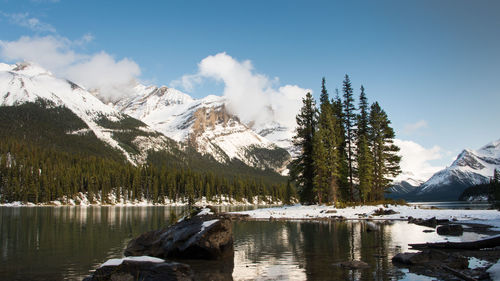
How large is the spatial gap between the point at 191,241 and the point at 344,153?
174 ft

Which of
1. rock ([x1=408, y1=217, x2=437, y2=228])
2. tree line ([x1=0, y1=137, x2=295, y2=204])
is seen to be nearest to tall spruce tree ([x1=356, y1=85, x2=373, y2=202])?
rock ([x1=408, y1=217, x2=437, y2=228])

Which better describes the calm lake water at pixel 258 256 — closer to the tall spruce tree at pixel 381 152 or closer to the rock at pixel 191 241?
the rock at pixel 191 241

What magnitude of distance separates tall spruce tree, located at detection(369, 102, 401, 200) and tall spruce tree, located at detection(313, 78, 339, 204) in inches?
301

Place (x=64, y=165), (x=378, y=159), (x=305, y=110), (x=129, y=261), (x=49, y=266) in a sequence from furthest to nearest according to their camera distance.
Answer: (x=64, y=165) → (x=305, y=110) → (x=378, y=159) → (x=49, y=266) → (x=129, y=261)

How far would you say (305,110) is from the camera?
2926 inches

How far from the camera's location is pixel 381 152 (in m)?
66.6

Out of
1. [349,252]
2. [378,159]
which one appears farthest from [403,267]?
[378,159]

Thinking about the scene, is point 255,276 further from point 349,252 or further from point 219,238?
point 349,252

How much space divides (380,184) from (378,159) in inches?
201

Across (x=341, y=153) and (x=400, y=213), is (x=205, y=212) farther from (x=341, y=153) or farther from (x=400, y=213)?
(x=341, y=153)

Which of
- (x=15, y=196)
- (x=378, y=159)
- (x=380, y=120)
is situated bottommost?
(x=15, y=196)

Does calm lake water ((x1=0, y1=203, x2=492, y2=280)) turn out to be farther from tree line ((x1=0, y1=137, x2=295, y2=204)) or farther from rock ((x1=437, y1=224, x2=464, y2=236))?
tree line ((x1=0, y1=137, x2=295, y2=204))

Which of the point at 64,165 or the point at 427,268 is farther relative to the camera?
the point at 64,165

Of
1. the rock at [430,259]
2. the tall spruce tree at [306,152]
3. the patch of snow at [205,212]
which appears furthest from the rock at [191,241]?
the tall spruce tree at [306,152]
